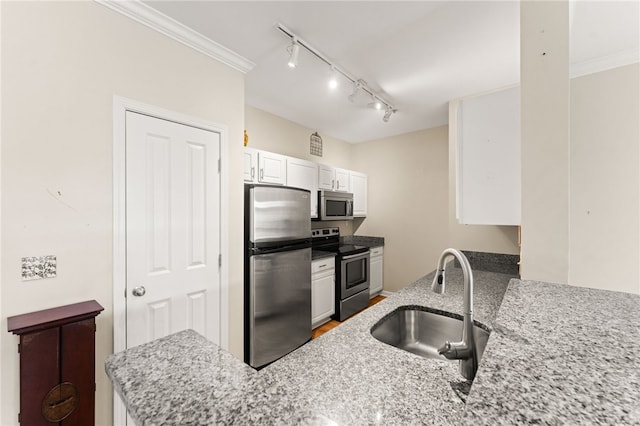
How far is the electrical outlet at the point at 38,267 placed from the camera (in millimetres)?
1268

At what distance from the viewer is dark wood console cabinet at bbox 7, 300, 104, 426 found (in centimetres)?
120

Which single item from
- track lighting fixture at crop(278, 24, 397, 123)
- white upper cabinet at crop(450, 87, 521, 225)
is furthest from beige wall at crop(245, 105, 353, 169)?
white upper cabinet at crop(450, 87, 521, 225)

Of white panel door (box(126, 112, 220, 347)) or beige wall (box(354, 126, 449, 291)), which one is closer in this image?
white panel door (box(126, 112, 220, 347))

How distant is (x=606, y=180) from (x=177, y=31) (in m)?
3.35

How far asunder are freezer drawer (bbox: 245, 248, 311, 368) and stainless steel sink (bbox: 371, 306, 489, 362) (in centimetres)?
132

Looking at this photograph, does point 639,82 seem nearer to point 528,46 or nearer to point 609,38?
point 609,38

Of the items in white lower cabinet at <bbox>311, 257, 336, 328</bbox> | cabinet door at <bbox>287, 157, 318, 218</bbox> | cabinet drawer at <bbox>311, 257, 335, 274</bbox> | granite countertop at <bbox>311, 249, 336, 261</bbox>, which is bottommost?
white lower cabinet at <bbox>311, 257, 336, 328</bbox>

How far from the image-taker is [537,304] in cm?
78

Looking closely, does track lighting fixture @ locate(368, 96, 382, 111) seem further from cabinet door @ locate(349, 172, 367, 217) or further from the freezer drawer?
the freezer drawer

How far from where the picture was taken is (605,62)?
203cm

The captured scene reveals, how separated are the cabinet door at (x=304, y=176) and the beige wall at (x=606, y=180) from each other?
2.58 meters

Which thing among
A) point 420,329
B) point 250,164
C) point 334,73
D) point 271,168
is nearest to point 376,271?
point 271,168

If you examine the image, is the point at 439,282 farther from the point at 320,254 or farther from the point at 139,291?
the point at 320,254

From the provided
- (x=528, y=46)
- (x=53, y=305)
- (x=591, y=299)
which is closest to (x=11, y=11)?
(x=53, y=305)
